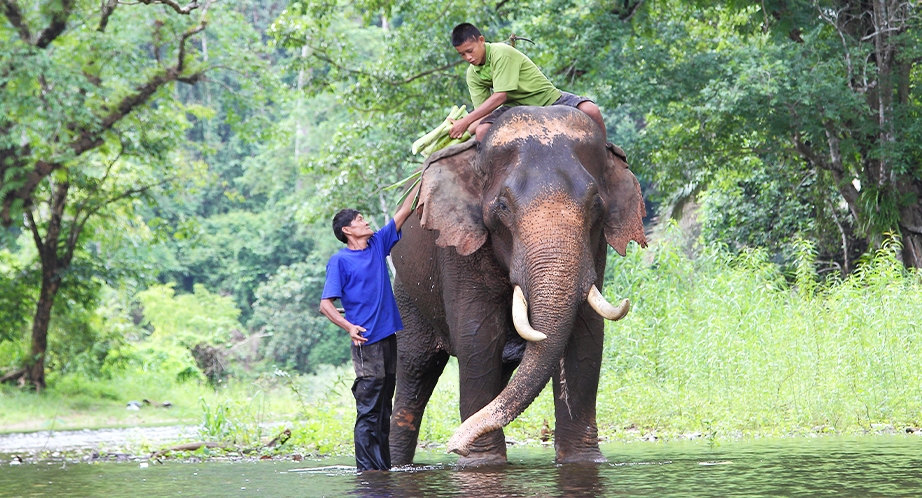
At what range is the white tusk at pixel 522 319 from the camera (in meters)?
5.57

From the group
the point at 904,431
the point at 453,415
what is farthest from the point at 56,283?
the point at 904,431

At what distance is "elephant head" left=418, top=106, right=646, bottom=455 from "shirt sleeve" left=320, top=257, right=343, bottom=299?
1.97ft

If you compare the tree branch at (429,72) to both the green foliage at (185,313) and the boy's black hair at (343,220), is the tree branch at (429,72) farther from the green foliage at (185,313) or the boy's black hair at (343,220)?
the green foliage at (185,313)

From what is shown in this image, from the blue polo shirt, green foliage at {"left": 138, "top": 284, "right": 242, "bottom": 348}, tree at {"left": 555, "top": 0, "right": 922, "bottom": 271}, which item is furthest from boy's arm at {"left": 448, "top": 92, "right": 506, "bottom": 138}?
green foliage at {"left": 138, "top": 284, "right": 242, "bottom": 348}

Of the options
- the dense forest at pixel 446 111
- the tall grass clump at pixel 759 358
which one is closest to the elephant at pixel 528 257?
the tall grass clump at pixel 759 358

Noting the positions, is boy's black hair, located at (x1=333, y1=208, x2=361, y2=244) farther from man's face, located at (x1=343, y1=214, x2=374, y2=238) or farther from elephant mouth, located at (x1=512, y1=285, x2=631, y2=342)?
elephant mouth, located at (x1=512, y1=285, x2=631, y2=342)

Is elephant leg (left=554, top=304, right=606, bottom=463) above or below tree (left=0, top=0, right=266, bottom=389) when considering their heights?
below

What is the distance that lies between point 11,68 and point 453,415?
9934 mm

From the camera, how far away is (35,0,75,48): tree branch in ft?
62.5

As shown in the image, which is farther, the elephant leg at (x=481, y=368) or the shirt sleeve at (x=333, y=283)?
the shirt sleeve at (x=333, y=283)

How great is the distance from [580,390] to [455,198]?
54.2 inches

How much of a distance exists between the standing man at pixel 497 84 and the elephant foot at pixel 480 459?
1816 millimetres

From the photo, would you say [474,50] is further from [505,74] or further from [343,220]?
[343,220]

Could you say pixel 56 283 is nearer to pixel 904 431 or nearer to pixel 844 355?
pixel 844 355
